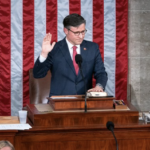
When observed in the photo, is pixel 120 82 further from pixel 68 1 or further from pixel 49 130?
pixel 49 130

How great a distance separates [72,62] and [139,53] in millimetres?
2043

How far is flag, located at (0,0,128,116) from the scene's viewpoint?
226 inches

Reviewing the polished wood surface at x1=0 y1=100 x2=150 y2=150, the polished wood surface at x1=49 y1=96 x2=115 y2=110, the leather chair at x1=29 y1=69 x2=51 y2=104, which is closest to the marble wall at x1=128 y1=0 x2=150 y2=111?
the leather chair at x1=29 y1=69 x2=51 y2=104

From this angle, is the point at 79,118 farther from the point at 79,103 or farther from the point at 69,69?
the point at 69,69

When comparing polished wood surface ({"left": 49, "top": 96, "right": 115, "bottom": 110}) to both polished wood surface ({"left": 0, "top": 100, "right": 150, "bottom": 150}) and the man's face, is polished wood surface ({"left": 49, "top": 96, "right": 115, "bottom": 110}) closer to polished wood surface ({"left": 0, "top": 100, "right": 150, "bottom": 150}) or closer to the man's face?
polished wood surface ({"left": 0, "top": 100, "right": 150, "bottom": 150})

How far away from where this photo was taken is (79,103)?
355 centimetres

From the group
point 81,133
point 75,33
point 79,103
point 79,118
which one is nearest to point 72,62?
point 75,33

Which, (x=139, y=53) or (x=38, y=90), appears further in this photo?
(x=139, y=53)

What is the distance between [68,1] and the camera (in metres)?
5.83

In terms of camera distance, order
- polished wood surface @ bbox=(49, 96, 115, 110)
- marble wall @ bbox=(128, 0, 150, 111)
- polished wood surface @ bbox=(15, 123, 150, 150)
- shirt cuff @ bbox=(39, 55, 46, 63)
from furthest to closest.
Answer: marble wall @ bbox=(128, 0, 150, 111), shirt cuff @ bbox=(39, 55, 46, 63), polished wood surface @ bbox=(49, 96, 115, 110), polished wood surface @ bbox=(15, 123, 150, 150)

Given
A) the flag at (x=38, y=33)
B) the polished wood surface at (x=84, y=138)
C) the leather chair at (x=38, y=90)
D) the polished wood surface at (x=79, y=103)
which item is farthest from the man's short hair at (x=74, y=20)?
the flag at (x=38, y=33)

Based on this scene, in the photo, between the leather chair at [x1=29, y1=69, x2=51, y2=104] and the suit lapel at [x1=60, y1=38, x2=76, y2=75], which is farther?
the leather chair at [x1=29, y1=69, x2=51, y2=104]

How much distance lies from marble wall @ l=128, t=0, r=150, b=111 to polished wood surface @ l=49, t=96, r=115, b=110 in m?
2.57

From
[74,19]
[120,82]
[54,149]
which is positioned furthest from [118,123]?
[120,82]
